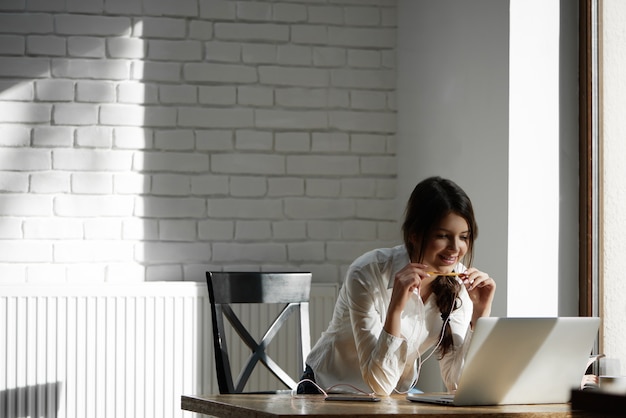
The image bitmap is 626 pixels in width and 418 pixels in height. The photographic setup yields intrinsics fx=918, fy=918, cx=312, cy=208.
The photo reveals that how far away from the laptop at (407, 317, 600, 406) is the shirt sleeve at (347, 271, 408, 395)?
345 millimetres

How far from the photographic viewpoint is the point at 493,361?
1.91 m

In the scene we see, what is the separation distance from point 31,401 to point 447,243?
1888 millimetres

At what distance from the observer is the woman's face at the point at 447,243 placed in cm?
255

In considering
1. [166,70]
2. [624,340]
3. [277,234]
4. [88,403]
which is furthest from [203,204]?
[624,340]

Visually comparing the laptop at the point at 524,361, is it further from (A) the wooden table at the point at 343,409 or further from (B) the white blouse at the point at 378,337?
(B) the white blouse at the point at 378,337

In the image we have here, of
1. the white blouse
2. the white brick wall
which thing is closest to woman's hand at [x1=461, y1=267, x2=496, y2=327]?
the white blouse

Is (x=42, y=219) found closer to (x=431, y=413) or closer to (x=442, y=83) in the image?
(x=442, y=83)

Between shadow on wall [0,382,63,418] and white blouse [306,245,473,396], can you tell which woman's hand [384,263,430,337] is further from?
shadow on wall [0,382,63,418]

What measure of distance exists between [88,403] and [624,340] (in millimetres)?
2018

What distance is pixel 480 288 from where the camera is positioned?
2.50 m

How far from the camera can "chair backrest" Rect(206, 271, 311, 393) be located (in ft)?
9.37

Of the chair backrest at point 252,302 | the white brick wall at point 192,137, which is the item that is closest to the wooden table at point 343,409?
the chair backrest at point 252,302

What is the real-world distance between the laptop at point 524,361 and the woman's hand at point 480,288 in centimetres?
48

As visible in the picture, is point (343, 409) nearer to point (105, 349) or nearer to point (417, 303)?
point (417, 303)
